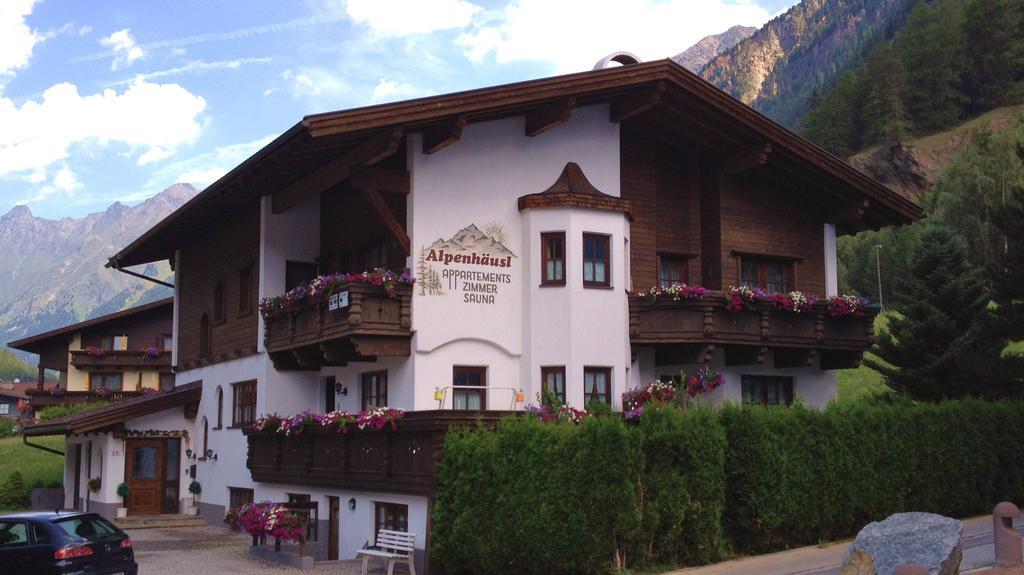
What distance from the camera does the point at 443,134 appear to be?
71.4ft

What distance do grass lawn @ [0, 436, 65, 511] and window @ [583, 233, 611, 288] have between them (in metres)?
26.4

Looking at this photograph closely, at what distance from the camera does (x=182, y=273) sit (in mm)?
35469

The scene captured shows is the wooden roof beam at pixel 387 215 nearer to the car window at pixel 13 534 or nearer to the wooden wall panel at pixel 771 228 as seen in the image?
the wooden wall panel at pixel 771 228

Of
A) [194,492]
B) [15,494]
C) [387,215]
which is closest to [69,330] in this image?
[15,494]

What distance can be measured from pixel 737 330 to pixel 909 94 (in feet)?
346

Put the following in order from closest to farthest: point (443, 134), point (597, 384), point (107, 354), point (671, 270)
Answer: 1. point (443, 134)
2. point (597, 384)
3. point (671, 270)
4. point (107, 354)

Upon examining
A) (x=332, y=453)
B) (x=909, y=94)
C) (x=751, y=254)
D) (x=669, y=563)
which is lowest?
(x=669, y=563)

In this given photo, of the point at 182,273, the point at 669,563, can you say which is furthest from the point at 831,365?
the point at 182,273

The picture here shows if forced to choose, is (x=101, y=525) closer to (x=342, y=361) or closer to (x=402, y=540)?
(x=402, y=540)

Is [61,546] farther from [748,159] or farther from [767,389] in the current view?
[748,159]

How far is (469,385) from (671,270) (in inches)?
236

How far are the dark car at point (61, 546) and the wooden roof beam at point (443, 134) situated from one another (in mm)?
9223

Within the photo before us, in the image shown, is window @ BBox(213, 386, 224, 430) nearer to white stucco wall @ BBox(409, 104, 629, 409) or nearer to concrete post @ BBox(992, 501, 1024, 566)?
white stucco wall @ BBox(409, 104, 629, 409)

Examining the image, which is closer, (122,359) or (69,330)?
(122,359)
